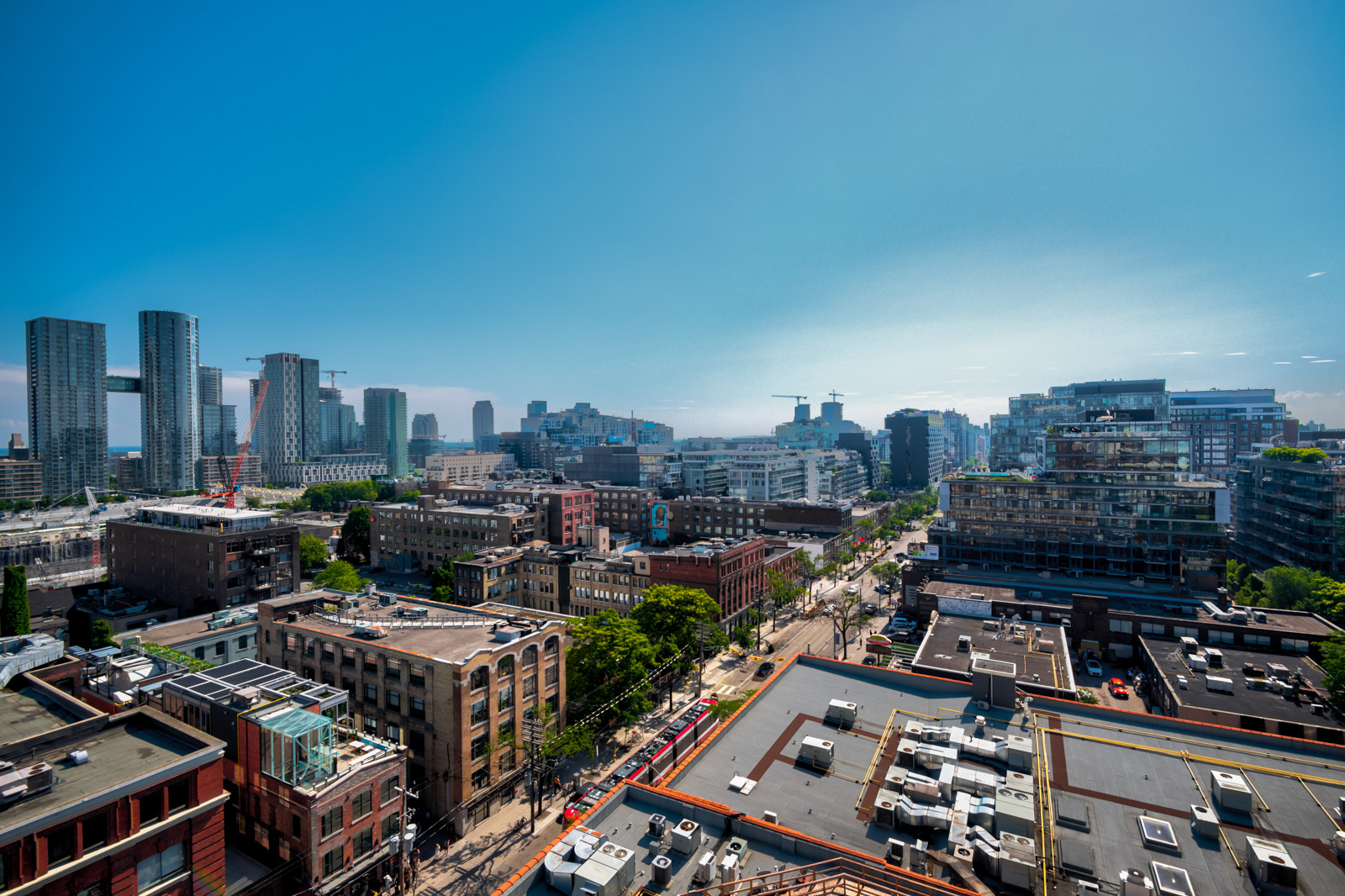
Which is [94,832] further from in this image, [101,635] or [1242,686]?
[1242,686]

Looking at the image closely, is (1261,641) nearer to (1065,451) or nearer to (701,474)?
(1065,451)

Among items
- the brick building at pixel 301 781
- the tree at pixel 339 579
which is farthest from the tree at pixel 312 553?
the brick building at pixel 301 781

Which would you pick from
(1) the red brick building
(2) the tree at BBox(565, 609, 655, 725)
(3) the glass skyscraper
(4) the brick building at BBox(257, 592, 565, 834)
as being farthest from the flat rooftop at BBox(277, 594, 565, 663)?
(3) the glass skyscraper

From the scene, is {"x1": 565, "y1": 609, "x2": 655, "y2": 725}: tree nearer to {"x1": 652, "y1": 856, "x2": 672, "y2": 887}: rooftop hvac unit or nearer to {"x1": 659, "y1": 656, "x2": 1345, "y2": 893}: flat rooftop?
{"x1": 659, "y1": 656, "x2": 1345, "y2": 893}: flat rooftop

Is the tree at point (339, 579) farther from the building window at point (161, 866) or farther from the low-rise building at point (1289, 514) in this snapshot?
the low-rise building at point (1289, 514)

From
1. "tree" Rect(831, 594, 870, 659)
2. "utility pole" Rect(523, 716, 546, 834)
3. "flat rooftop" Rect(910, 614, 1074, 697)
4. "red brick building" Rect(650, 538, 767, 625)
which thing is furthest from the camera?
"red brick building" Rect(650, 538, 767, 625)

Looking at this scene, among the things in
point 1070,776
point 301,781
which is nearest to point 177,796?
point 301,781
